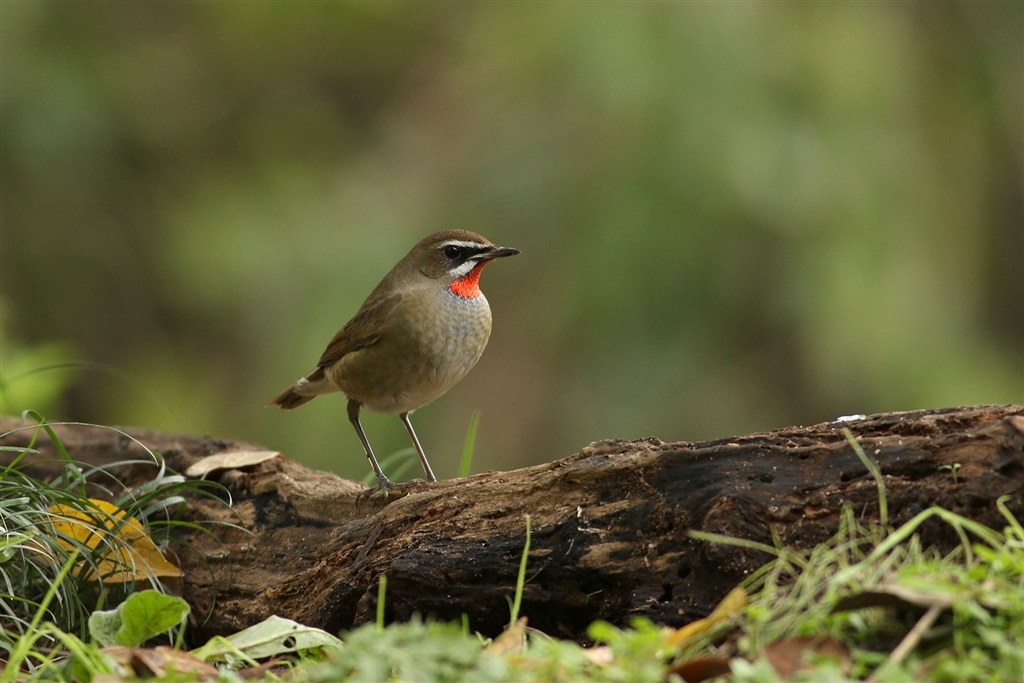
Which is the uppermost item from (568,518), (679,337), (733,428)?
(568,518)

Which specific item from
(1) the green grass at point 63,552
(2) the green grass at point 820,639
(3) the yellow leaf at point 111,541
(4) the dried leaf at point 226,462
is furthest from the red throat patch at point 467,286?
(2) the green grass at point 820,639

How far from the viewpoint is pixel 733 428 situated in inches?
437

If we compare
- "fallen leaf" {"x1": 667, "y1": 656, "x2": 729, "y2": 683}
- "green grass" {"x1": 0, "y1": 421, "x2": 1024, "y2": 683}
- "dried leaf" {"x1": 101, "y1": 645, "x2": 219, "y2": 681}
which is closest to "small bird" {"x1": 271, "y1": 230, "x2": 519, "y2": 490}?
"dried leaf" {"x1": 101, "y1": 645, "x2": 219, "y2": 681}

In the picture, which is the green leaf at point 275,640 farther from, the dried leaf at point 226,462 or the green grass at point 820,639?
the dried leaf at point 226,462

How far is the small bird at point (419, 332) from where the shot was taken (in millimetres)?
6617

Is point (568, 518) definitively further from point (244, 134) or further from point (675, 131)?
point (244, 134)

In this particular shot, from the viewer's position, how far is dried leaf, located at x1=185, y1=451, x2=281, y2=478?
5812 millimetres

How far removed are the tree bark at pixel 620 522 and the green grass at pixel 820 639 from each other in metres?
0.32

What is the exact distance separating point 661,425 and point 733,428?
69 cm

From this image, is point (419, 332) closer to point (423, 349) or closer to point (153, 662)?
point (423, 349)

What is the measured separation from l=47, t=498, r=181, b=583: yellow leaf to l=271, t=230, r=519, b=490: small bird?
5.22 ft

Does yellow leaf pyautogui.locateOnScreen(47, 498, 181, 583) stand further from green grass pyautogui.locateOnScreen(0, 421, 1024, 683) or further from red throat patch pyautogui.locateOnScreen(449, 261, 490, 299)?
red throat patch pyautogui.locateOnScreen(449, 261, 490, 299)

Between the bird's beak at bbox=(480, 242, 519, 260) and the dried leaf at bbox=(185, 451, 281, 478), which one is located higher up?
the bird's beak at bbox=(480, 242, 519, 260)

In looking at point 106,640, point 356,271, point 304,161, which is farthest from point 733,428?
point 106,640
